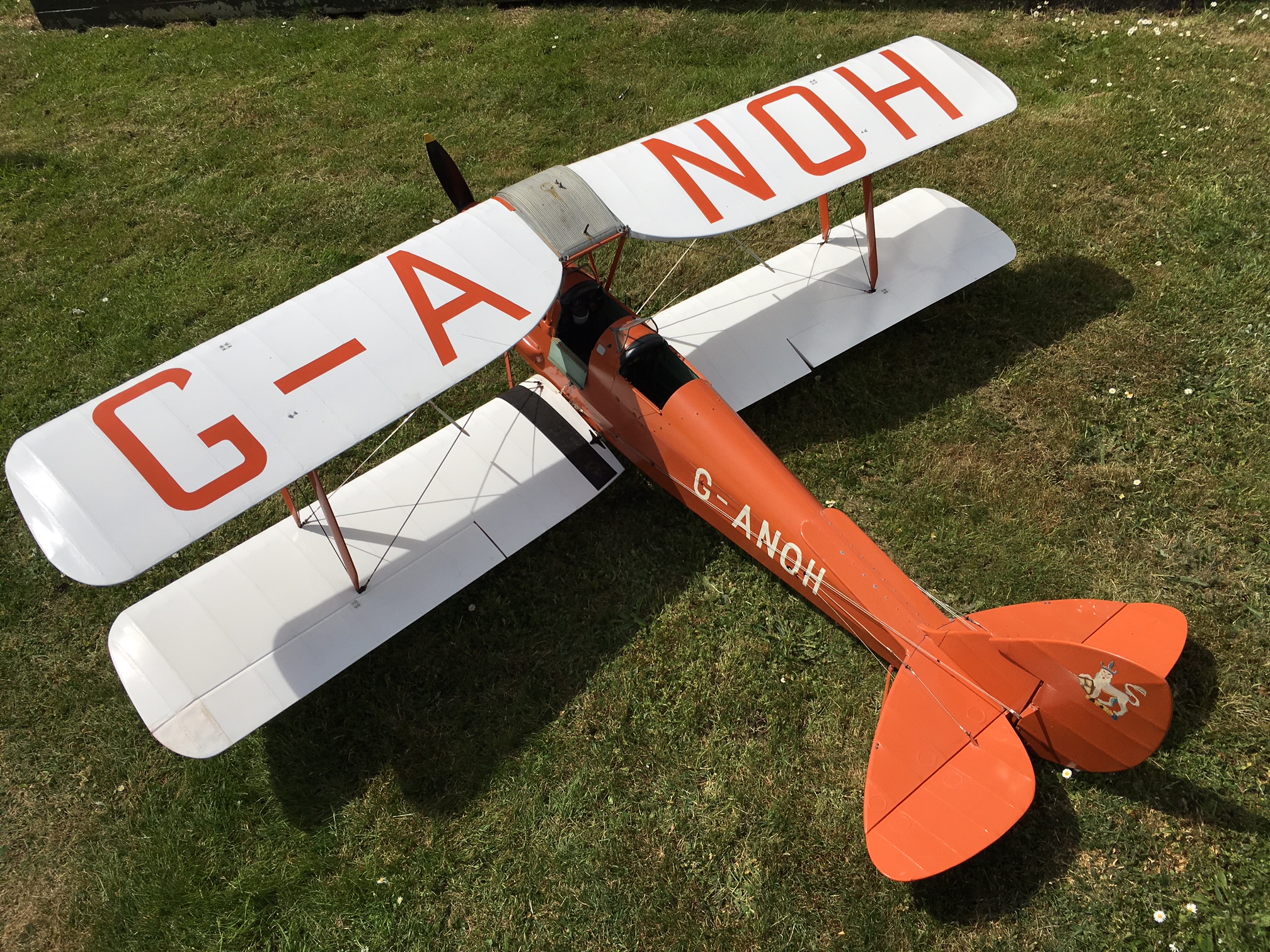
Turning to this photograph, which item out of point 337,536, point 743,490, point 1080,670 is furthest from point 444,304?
point 1080,670

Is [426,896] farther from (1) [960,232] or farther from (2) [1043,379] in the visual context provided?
(1) [960,232]

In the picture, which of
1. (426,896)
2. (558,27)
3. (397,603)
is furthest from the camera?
(558,27)

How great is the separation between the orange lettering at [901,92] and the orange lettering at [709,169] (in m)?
1.40

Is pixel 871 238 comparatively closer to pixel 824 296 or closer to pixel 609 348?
pixel 824 296

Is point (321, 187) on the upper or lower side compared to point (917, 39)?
lower

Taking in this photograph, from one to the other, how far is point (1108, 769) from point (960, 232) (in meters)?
5.27

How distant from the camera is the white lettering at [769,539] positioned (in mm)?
5441

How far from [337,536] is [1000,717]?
14.5ft

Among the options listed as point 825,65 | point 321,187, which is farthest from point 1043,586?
point 321,187

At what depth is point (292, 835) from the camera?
5.34 meters

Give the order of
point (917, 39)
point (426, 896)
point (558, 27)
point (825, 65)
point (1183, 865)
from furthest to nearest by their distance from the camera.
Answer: point (558, 27)
point (825, 65)
point (917, 39)
point (426, 896)
point (1183, 865)

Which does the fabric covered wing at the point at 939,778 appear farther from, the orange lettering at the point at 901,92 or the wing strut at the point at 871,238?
the orange lettering at the point at 901,92

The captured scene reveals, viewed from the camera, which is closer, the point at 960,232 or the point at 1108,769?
the point at 1108,769

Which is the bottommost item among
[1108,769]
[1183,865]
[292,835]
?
[292,835]
